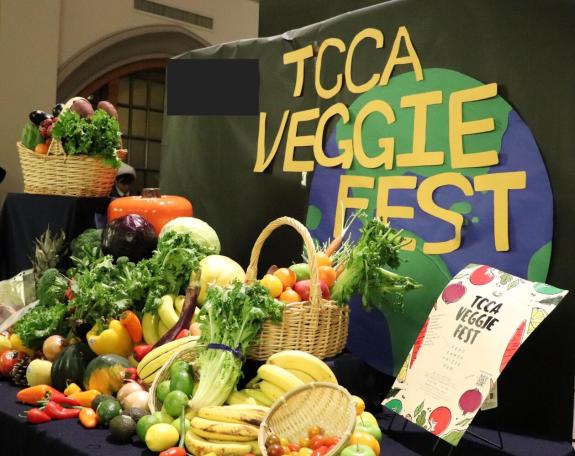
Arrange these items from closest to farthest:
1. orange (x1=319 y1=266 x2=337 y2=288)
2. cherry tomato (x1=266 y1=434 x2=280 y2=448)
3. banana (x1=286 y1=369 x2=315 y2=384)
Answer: cherry tomato (x1=266 y1=434 x2=280 y2=448)
banana (x1=286 y1=369 x2=315 y2=384)
orange (x1=319 y1=266 x2=337 y2=288)

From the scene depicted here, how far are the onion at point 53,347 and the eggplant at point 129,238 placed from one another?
0.50 meters

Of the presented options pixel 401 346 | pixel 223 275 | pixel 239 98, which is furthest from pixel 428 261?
pixel 239 98

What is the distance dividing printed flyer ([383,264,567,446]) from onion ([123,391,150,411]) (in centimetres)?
82

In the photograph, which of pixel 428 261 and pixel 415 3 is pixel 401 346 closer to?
pixel 428 261

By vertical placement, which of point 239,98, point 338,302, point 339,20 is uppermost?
point 339,20

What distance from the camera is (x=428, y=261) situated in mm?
2664

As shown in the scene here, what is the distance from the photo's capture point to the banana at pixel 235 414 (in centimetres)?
196

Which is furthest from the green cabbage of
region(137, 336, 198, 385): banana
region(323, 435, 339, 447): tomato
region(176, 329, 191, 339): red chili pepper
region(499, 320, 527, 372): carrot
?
region(499, 320, 527, 372): carrot

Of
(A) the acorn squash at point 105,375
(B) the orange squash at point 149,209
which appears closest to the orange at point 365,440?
(A) the acorn squash at point 105,375

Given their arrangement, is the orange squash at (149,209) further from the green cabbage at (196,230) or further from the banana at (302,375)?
the banana at (302,375)

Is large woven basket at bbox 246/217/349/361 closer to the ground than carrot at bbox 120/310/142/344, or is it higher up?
higher up

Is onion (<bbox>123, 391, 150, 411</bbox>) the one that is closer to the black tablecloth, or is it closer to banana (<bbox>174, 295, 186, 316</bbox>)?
banana (<bbox>174, 295, 186, 316</bbox>)

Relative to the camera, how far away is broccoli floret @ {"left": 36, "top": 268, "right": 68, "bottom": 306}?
2961mm

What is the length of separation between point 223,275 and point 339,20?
1335 millimetres
